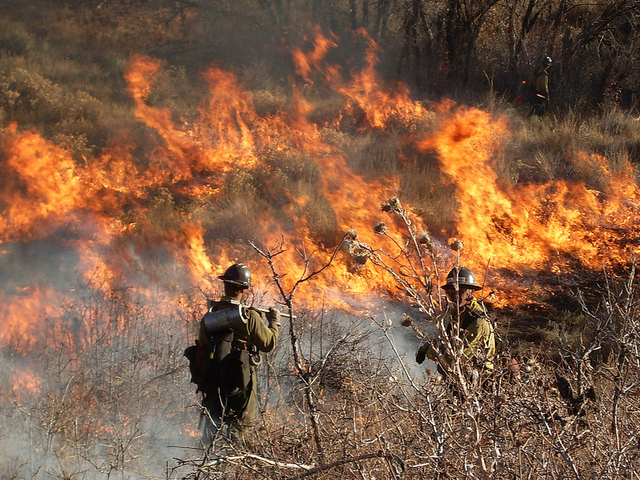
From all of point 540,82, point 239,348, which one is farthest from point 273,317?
point 540,82

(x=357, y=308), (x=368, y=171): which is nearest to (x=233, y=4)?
(x=368, y=171)

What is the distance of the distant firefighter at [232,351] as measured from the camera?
4.00 m

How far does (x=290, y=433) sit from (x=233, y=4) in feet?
31.6

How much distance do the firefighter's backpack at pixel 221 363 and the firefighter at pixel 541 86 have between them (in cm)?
Answer: 1003

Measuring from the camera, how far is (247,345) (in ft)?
13.6

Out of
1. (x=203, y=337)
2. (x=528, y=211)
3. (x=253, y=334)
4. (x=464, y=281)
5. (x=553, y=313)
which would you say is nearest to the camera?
(x=253, y=334)

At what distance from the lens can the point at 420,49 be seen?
13.7m

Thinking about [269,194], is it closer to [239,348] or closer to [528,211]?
[528,211]

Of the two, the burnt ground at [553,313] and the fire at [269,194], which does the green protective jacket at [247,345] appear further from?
the burnt ground at [553,313]

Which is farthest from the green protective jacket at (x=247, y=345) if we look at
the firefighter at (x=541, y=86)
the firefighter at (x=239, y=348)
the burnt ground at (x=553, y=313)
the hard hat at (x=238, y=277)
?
the firefighter at (x=541, y=86)

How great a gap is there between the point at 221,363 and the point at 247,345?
0.67ft

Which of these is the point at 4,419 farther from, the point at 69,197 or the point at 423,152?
the point at 423,152

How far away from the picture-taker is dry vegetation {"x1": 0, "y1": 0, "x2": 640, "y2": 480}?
9.62ft

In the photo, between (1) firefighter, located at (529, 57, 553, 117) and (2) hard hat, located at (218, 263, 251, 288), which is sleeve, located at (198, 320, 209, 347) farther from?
(1) firefighter, located at (529, 57, 553, 117)
